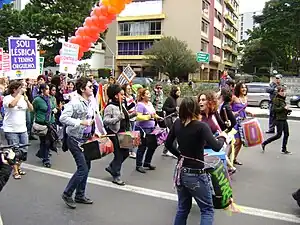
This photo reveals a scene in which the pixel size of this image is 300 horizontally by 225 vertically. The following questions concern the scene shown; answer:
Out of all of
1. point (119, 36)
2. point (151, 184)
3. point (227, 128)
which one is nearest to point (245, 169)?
point (227, 128)

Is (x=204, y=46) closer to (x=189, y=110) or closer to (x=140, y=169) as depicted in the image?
(x=140, y=169)

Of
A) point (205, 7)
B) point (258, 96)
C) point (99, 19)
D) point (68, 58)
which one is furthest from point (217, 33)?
point (68, 58)

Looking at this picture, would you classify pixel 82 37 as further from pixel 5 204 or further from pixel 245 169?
pixel 5 204

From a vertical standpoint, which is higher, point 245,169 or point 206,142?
point 206,142

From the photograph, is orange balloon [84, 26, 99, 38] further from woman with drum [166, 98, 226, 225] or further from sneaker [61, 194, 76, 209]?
woman with drum [166, 98, 226, 225]

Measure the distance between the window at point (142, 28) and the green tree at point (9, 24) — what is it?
18.6 m

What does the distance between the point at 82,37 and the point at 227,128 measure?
9057 millimetres

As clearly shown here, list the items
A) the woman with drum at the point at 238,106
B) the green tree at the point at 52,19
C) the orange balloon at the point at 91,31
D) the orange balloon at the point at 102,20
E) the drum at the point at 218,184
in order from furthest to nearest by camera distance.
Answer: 1. the green tree at the point at 52,19
2. the orange balloon at the point at 91,31
3. the orange balloon at the point at 102,20
4. the woman with drum at the point at 238,106
5. the drum at the point at 218,184

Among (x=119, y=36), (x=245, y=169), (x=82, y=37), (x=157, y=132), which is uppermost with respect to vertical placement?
(x=119, y=36)

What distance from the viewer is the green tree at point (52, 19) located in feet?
104

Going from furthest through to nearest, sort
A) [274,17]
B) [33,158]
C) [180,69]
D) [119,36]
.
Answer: [119,36]
[180,69]
[274,17]
[33,158]

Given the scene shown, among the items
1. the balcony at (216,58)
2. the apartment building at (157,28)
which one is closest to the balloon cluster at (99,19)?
the apartment building at (157,28)

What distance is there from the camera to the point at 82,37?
13688 mm

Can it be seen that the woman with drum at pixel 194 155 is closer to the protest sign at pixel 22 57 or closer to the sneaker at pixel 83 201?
the sneaker at pixel 83 201
